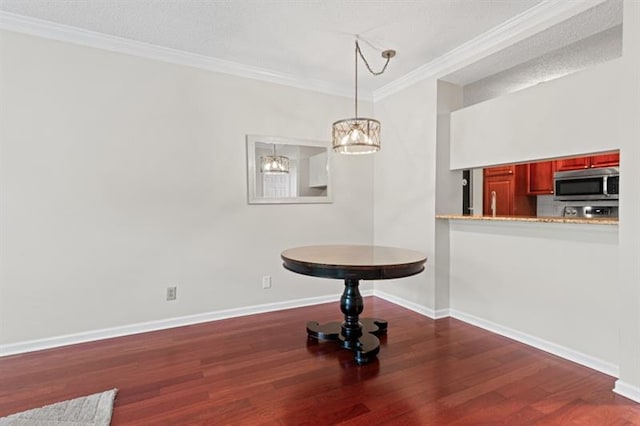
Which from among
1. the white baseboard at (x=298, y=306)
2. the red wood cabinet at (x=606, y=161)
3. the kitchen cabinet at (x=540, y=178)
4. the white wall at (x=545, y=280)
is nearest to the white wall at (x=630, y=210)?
the white baseboard at (x=298, y=306)

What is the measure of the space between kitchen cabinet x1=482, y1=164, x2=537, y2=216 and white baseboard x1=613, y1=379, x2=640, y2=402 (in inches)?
102

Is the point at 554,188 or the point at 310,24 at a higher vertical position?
the point at 310,24

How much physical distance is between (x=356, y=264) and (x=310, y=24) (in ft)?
6.02

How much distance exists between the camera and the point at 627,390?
6.24 ft

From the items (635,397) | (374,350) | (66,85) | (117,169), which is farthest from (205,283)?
(635,397)

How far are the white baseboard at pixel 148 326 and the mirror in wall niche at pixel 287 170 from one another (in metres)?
1.11

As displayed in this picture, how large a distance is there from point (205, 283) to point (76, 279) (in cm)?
102

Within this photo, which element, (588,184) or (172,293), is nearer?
(172,293)

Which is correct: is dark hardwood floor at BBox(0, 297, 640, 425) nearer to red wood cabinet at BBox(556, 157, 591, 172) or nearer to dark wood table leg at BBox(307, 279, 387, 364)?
dark wood table leg at BBox(307, 279, 387, 364)

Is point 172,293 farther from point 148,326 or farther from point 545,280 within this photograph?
point 545,280

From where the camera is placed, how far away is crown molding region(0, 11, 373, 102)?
2453mm

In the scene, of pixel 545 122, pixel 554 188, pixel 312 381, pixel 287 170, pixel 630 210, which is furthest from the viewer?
pixel 554 188

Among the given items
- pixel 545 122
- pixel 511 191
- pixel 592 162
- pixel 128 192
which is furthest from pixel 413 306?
pixel 128 192

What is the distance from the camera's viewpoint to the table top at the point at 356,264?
2.14 meters
